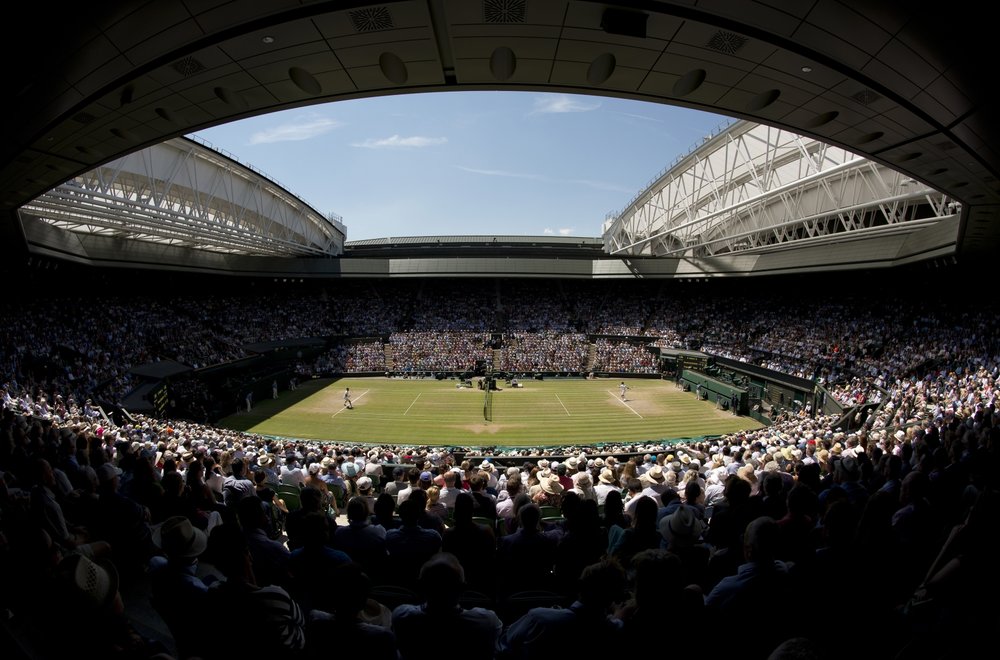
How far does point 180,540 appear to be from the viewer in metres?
3.18

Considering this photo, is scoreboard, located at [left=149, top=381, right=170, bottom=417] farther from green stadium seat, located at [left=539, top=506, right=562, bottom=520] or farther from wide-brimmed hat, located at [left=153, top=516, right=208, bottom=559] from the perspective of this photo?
wide-brimmed hat, located at [left=153, top=516, right=208, bottom=559]

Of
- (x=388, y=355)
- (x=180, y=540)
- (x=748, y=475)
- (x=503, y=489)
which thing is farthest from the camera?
(x=388, y=355)

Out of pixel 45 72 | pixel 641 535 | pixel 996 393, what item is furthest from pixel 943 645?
pixel 996 393

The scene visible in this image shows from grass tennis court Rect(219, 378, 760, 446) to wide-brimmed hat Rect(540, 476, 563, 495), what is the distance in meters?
14.6

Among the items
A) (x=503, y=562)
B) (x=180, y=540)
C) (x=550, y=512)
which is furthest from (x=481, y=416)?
(x=180, y=540)

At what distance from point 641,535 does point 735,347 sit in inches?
1571

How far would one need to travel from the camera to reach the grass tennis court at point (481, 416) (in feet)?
77.7

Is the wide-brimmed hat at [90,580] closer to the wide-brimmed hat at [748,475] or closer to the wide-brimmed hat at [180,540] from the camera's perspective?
the wide-brimmed hat at [180,540]

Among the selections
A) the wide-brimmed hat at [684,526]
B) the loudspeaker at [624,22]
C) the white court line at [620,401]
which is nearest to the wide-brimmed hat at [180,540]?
the wide-brimmed hat at [684,526]

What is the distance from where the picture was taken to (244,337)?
40.9 meters

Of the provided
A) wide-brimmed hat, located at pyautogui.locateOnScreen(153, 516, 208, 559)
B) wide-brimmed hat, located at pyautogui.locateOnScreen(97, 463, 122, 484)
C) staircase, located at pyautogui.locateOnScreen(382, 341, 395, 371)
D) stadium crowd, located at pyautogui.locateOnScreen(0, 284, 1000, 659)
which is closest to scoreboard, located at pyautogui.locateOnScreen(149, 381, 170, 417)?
stadium crowd, located at pyautogui.locateOnScreen(0, 284, 1000, 659)

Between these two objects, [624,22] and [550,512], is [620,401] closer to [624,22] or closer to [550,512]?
[550,512]

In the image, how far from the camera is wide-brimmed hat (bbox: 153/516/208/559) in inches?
123

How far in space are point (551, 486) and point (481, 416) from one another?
19864 millimetres
